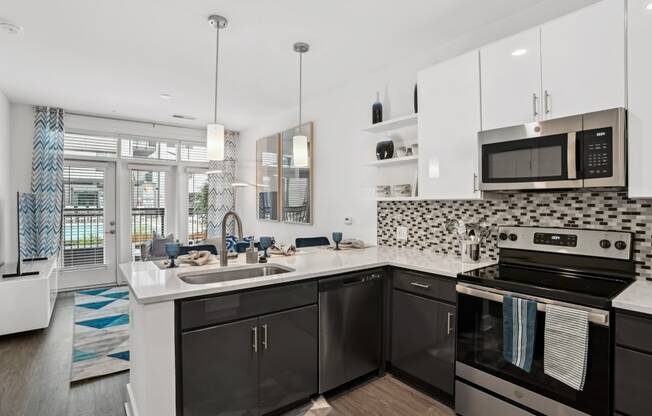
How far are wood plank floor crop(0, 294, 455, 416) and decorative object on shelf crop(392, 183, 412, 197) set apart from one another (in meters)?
1.45

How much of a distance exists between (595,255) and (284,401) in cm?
201

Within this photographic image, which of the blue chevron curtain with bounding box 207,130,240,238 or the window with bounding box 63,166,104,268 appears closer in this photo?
the window with bounding box 63,166,104,268

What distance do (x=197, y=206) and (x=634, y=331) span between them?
5.97 m

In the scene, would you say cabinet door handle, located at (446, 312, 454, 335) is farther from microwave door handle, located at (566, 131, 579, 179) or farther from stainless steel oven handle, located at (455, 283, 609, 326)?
Result: microwave door handle, located at (566, 131, 579, 179)

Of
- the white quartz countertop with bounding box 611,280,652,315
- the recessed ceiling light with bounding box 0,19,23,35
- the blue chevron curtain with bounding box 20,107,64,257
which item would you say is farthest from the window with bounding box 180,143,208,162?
the white quartz countertop with bounding box 611,280,652,315

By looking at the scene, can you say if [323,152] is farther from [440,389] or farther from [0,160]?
[0,160]

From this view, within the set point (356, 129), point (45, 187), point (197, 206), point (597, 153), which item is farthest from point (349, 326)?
point (45, 187)

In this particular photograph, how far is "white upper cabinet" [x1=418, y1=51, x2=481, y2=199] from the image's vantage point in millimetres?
2311

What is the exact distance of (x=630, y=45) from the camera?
166 cm

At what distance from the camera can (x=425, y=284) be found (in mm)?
2252

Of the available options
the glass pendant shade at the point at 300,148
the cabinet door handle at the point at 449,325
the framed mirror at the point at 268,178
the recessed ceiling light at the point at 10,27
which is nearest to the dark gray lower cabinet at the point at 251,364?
the cabinet door handle at the point at 449,325

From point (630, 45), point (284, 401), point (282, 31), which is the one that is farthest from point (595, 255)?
point (282, 31)

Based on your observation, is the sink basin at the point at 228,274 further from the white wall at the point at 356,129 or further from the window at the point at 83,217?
the window at the point at 83,217

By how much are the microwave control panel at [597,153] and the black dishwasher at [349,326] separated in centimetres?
139
